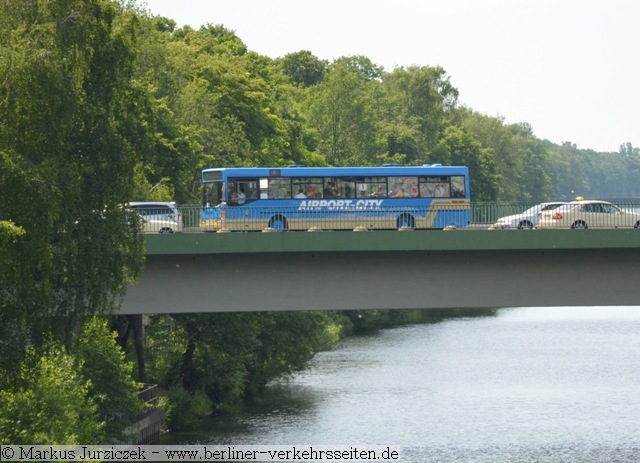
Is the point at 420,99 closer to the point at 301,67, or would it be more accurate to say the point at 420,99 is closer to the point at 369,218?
the point at 301,67

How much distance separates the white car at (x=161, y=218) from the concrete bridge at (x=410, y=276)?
11.3ft

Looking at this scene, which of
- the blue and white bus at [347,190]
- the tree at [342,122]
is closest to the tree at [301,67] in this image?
the tree at [342,122]

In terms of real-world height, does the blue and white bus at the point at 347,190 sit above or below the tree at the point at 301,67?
below

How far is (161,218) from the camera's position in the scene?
1623 inches

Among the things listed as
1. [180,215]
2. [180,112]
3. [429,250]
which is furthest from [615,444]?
[180,112]

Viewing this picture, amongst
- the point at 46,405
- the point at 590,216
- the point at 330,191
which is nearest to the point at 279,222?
the point at 330,191

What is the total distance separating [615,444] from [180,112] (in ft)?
109

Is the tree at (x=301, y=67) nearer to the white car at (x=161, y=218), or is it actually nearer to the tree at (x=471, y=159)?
the tree at (x=471, y=159)

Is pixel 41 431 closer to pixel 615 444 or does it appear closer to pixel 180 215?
pixel 180 215

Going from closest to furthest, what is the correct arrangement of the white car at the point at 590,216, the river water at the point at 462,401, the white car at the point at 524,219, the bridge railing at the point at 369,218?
the white car at the point at 590,216
the bridge railing at the point at 369,218
the river water at the point at 462,401
the white car at the point at 524,219

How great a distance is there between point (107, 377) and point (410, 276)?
32.4 ft

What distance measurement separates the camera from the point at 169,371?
5084 cm

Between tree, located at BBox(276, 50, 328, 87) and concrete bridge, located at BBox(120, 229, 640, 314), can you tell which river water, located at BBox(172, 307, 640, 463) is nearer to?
concrete bridge, located at BBox(120, 229, 640, 314)

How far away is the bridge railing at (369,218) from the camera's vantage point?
134ft
